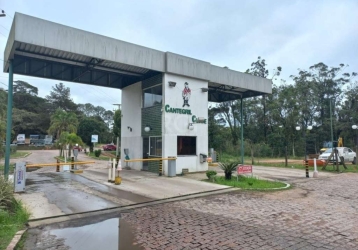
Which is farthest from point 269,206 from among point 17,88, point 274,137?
point 17,88

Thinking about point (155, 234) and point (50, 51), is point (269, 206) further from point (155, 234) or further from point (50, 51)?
point (50, 51)

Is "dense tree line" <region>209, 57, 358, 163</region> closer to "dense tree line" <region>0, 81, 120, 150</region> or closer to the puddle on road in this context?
"dense tree line" <region>0, 81, 120, 150</region>

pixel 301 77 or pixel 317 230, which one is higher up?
pixel 301 77

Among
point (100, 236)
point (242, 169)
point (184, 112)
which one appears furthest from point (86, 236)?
point (184, 112)

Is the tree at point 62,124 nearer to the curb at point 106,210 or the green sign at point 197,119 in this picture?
the green sign at point 197,119

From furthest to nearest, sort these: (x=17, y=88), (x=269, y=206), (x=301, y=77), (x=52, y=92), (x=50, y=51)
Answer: (x=52, y=92)
(x=17, y=88)
(x=301, y=77)
(x=50, y=51)
(x=269, y=206)

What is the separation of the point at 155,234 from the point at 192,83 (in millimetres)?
11678

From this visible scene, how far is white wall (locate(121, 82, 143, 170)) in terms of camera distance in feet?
54.8

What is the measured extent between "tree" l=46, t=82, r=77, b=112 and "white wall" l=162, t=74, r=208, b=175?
62549 millimetres

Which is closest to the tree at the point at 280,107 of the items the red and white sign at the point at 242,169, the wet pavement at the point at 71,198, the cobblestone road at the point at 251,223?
the red and white sign at the point at 242,169

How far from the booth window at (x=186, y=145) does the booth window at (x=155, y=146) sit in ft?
3.59

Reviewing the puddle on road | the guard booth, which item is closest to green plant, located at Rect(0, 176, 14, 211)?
the puddle on road

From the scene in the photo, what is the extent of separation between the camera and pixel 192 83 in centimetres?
1584

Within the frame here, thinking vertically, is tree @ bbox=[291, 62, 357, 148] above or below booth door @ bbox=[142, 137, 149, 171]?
above
